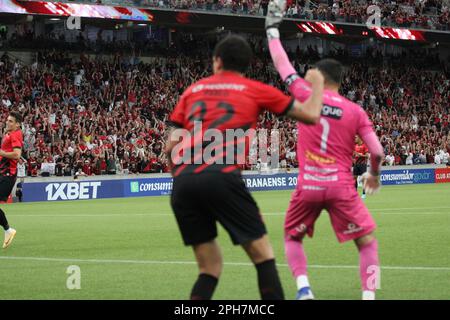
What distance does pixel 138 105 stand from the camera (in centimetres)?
4331

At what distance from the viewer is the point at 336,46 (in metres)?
60.1

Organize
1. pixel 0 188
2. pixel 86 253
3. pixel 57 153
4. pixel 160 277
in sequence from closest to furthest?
1. pixel 160 277
2. pixel 86 253
3. pixel 0 188
4. pixel 57 153

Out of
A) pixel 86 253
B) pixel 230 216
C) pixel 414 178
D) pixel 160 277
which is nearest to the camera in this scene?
pixel 230 216

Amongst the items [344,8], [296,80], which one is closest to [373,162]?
[296,80]

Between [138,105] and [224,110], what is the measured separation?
36823 mm

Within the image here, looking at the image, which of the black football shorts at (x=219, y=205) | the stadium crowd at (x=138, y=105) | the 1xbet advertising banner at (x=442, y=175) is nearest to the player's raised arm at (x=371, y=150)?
the black football shorts at (x=219, y=205)

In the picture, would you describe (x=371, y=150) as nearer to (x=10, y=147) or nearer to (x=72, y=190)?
(x=10, y=147)

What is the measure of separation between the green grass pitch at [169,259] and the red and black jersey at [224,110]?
9.82 ft

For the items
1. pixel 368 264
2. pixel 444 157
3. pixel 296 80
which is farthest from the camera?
pixel 444 157

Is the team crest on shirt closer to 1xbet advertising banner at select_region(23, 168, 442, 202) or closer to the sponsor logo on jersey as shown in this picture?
the sponsor logo on jersey

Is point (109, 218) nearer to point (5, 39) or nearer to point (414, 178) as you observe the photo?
point (5, 39)

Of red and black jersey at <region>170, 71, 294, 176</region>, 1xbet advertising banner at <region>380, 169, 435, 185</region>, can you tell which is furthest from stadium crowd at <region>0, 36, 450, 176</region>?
red and black jersey at <region>170, 71, 294, 176</region>
